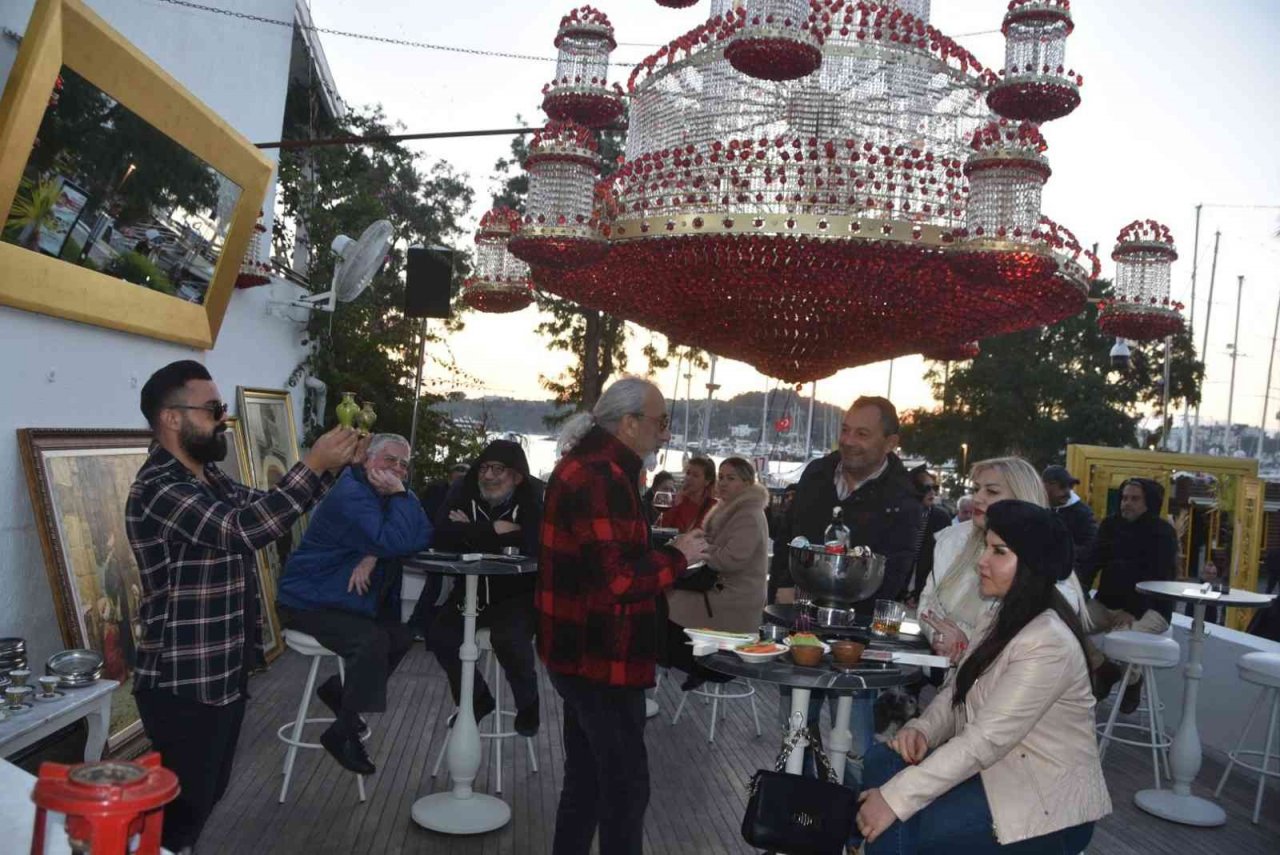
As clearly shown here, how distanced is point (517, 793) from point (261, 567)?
2.79 meters

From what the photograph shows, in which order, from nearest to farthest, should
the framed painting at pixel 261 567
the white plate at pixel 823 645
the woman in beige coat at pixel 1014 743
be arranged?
the woman in beige coat at pixel 1014 743
the white plate at pixel 823 645
the framed painting at pixel 261 567

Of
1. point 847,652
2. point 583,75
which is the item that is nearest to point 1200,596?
point 847,652

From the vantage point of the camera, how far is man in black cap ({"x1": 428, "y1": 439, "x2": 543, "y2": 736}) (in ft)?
15.6

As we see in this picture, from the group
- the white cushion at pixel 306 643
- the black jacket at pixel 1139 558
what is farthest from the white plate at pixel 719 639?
the black jacket at pixel 1139 558

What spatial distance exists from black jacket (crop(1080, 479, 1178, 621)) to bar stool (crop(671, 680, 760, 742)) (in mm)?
2316

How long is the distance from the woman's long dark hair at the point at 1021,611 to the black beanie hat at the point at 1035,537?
0.09 ft

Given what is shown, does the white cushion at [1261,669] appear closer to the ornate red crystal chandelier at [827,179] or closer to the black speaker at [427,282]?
the ornate red crystal chandelier at [827,179]

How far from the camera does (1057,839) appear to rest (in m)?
2.44

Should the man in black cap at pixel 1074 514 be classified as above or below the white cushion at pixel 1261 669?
above

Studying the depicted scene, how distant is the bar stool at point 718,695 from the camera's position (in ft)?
18.7

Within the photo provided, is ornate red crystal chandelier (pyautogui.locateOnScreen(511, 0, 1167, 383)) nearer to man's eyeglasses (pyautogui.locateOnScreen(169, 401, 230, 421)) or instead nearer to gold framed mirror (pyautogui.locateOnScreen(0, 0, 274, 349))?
man's eyeglasses (pyautogui.locateOnScreen(169, 401, 230, 421))

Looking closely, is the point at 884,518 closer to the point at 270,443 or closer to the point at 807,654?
the point at 807,654

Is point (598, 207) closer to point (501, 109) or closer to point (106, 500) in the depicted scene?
point (106, 500)

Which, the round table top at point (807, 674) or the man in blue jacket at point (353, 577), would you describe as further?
the man in blue jacket at point (353, 577)
